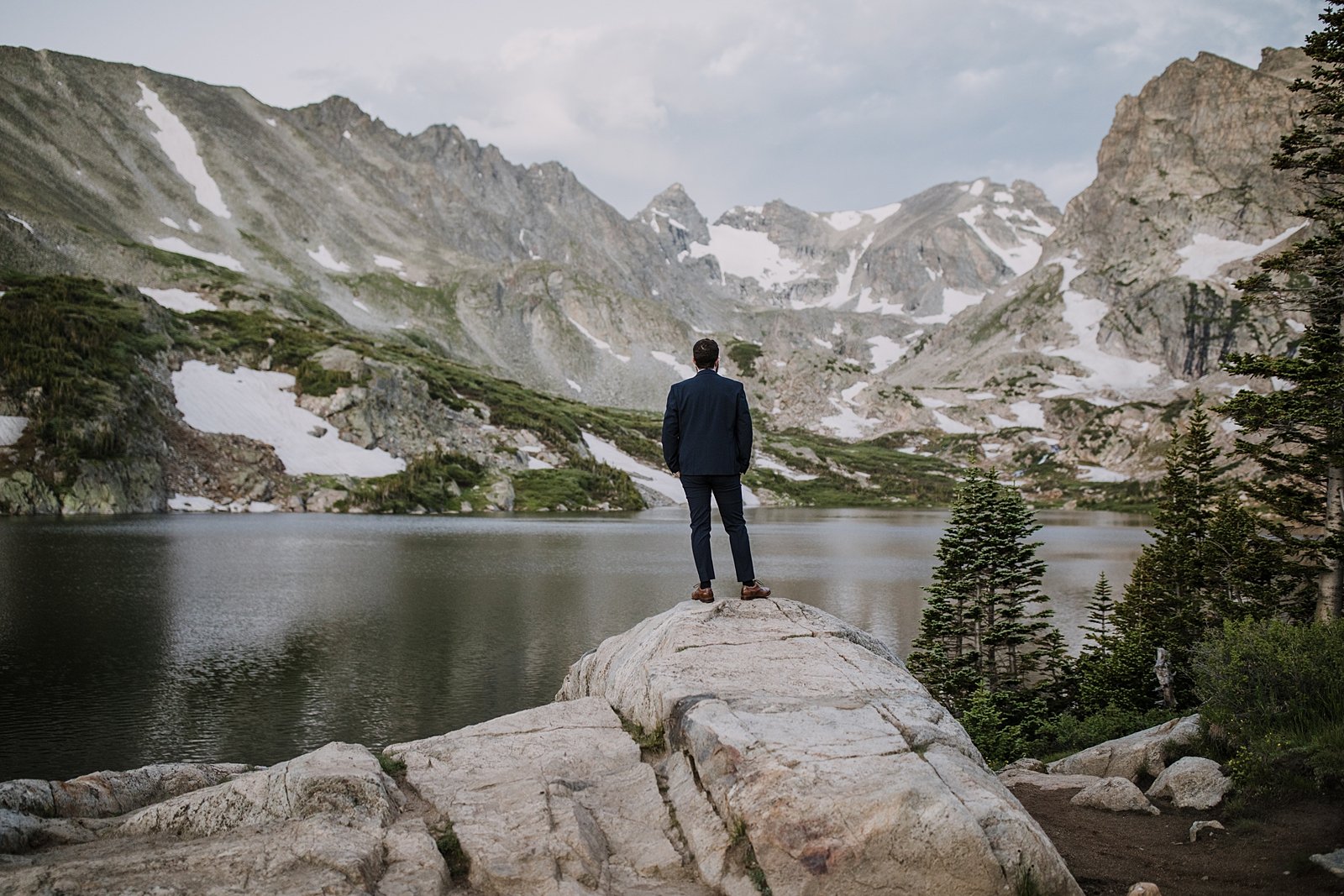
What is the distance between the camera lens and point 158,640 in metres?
36.6

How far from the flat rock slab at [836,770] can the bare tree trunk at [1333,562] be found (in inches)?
633

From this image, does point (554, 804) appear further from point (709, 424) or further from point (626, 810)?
point (709, 424)

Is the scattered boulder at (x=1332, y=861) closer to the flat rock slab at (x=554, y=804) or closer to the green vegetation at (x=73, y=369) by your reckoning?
the flat rock slab at (x=554, y=804)

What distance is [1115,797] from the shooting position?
40.3 feet

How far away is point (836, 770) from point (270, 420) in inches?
6460

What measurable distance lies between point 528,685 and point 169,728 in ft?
40.8

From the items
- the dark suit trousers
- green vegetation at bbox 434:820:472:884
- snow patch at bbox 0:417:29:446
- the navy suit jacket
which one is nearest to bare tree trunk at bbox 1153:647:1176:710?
the dark suit trousers

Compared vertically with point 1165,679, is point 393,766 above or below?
above

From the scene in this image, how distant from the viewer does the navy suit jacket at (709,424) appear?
1212 centimetres

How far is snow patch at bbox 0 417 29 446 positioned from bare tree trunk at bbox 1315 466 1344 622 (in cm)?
13193

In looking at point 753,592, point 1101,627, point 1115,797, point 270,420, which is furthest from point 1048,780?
point 270,420

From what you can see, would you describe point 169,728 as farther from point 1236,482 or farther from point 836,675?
point 1236,482

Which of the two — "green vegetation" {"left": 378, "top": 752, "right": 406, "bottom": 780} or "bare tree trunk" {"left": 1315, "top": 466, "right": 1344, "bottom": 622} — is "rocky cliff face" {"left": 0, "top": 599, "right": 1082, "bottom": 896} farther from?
"bare tree trunk" {"left": 1315, "top": 466, "right": 1344, "bottom": 622}

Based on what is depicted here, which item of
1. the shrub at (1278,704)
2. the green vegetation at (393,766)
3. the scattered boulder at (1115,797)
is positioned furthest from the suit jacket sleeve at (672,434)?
the shrub at (1278,704)
